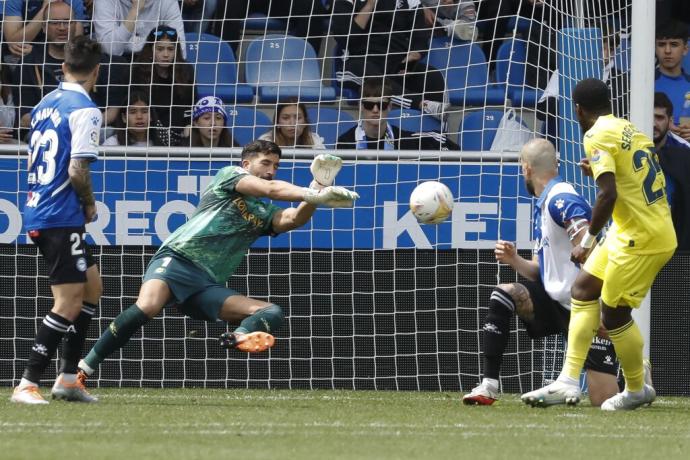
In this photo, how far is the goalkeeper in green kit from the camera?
25.1 feet

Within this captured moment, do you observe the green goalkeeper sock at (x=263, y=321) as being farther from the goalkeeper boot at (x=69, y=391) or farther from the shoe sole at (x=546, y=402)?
the shoe sole at (x=546, y=402)

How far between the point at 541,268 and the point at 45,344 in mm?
2917

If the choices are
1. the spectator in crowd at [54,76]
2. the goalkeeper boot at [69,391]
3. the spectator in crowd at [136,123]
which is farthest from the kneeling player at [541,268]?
the spectator in crowd at [54,76]

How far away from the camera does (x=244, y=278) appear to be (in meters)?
9.70

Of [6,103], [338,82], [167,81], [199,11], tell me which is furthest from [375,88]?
[6,103]

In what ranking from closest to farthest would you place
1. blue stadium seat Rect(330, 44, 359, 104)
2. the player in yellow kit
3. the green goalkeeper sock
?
the player in yellow kit, the green goalkeeper sock, blue stadium seat Rect(330, 44, 359, 104)

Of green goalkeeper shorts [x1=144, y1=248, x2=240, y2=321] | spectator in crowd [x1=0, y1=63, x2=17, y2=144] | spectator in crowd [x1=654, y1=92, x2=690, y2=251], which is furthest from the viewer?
spectator in crowd [x1=654, y1=92, x2=690, y2=251]

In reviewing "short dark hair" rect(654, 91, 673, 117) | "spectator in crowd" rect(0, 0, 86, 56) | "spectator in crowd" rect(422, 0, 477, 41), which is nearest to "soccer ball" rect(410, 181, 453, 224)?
"spectator in crowd" rect(422, 0, 477, 41)

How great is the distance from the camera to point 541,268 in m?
7.72

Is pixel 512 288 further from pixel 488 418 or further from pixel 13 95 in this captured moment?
pixel 13 95

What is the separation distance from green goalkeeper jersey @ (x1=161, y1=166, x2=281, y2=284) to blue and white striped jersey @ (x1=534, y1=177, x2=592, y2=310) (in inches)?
65.5

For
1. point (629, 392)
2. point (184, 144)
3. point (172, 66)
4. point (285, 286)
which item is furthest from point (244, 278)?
point (629, 392)

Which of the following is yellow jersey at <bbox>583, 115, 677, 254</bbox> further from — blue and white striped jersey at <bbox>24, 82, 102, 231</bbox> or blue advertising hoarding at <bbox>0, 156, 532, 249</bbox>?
blue and white striped jersey at <bbox>24, 82, 102, 231</bbox>

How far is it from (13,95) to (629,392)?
5.70 meters
